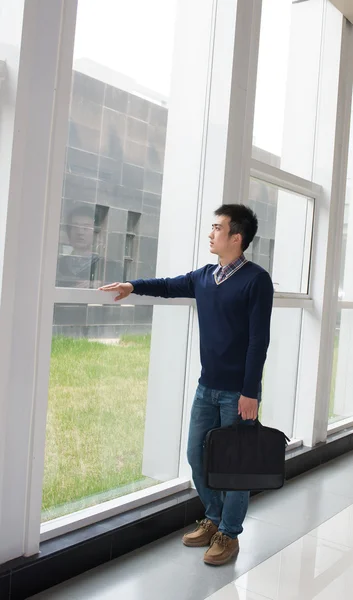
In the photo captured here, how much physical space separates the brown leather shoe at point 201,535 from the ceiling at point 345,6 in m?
3.49

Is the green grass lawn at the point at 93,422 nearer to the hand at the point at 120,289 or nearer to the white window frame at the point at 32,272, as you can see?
the white window frame at the point at 32,272

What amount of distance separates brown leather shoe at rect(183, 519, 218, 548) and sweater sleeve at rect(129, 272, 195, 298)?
1081 millimetres

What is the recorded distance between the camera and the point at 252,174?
369 cm

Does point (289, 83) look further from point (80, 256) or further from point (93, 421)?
point (93, 421)

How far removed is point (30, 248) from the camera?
2268mm

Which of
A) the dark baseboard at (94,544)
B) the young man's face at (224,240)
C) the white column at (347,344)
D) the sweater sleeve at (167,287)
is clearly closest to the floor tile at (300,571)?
the dark baseboard at (94,544)

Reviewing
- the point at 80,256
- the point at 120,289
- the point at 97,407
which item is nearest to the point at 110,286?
the point at 120,289

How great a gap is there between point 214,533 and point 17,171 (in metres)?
1.86

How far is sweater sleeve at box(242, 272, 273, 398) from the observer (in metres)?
2.63

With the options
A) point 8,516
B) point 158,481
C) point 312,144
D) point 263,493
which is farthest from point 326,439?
point 8,516

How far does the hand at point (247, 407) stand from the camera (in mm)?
2643

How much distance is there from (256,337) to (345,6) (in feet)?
9.50

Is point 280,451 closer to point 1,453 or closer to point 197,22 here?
point 1,453

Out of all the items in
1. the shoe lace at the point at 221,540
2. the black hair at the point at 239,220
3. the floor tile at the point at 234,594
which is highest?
the black hair at the point at 239,220
